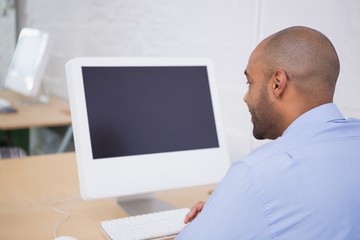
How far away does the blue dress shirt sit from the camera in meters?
0.79

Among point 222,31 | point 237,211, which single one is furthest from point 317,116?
point 222,31

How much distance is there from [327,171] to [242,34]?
41.1 inches

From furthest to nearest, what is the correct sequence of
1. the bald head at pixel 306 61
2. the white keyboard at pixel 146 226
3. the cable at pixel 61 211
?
the cable at pixel 61 211 → the white keyboard at pixel 146 226 → the bald head at pixel 306 61

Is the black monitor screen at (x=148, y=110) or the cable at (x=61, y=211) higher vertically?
the black monitor screen at (x=148, y=110)

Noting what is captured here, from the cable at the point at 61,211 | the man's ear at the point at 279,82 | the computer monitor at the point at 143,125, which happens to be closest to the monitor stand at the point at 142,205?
the computer monitor at the point at 143,125

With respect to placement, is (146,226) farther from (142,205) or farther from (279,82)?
(279,82)

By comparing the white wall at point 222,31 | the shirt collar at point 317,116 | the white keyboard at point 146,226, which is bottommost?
the white keyboard at point 146,226

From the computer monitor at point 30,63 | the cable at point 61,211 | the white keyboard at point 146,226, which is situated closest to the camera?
the white keyboard at point 146,226

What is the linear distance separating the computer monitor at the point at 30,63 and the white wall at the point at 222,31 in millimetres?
319

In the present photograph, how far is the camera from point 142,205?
1406mm

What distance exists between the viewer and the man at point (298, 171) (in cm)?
79

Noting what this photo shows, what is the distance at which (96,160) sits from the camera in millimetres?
1223

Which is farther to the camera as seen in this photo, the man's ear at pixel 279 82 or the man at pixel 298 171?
the man's ear at pixel 279 82

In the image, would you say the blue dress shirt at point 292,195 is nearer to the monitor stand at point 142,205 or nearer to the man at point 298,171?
the man at point 298,171
